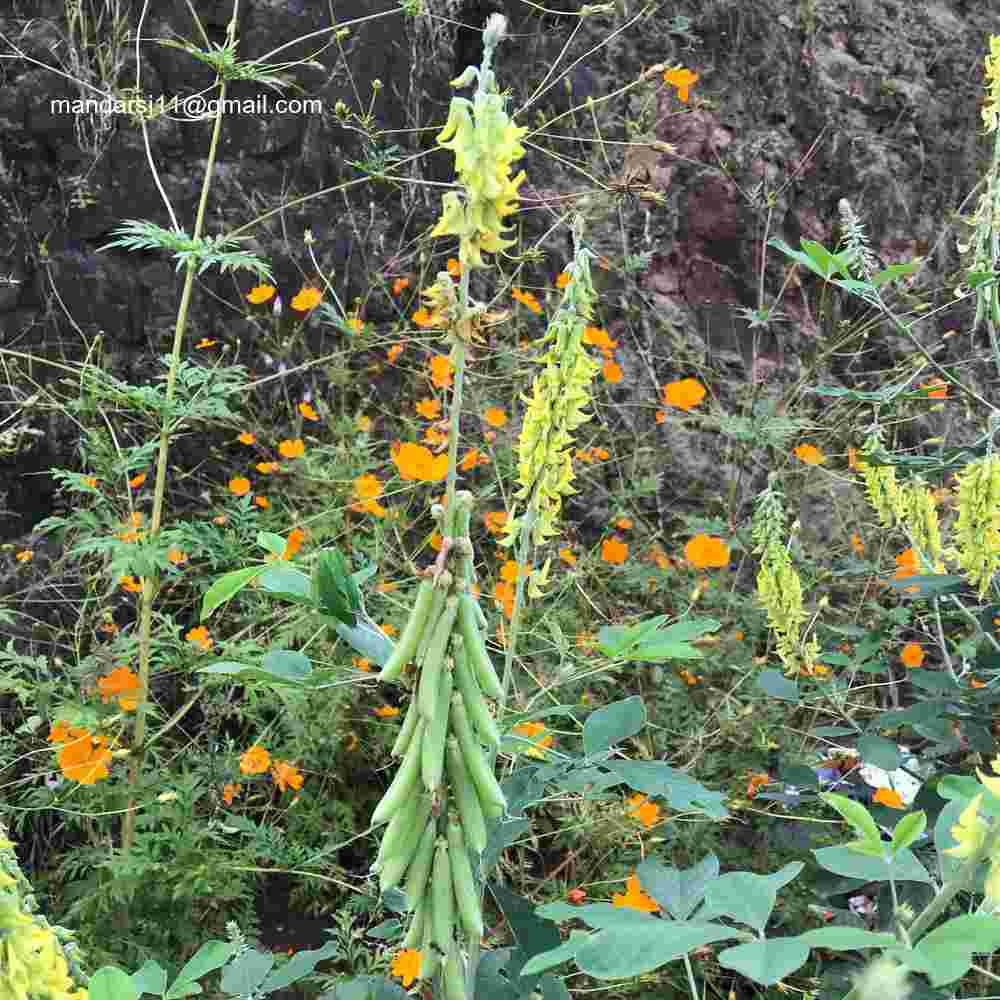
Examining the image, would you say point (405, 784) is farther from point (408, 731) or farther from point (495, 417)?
point (495, 417)

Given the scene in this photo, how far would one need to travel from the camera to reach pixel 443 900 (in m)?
1.03

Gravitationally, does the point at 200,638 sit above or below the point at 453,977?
below

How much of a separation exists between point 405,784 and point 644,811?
4.56 ft

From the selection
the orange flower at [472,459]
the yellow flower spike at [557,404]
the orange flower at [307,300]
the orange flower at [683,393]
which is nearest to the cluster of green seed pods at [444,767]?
the yellow flower spike at [557,404]

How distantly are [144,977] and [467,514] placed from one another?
0.77 m

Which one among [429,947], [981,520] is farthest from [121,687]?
[981,520]

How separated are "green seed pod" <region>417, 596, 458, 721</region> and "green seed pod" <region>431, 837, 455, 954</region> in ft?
0.53

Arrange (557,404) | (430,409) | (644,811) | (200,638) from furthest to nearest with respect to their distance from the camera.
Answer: (430,409) → (200,638) → (644,811) → (557,404)

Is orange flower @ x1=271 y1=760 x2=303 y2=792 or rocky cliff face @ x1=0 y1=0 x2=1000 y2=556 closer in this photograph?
orange flower @ x1=271 y1=760 x2=303 y2=792

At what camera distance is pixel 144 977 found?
1.25m

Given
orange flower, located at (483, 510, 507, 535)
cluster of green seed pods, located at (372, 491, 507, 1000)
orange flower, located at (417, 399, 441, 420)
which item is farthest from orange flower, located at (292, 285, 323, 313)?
cluster of green seed pods, located at (372, 491, 507, 1000)

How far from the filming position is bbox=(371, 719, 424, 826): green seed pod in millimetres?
1010

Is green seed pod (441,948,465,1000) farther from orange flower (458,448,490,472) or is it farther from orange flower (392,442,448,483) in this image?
orange flower (458,448,490,472)

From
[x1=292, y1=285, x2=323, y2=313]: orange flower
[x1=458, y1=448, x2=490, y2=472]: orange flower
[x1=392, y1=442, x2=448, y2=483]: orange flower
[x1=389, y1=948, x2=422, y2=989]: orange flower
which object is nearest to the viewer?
[x1=389, y1=948, x2=422, y2=989]: orange flower
